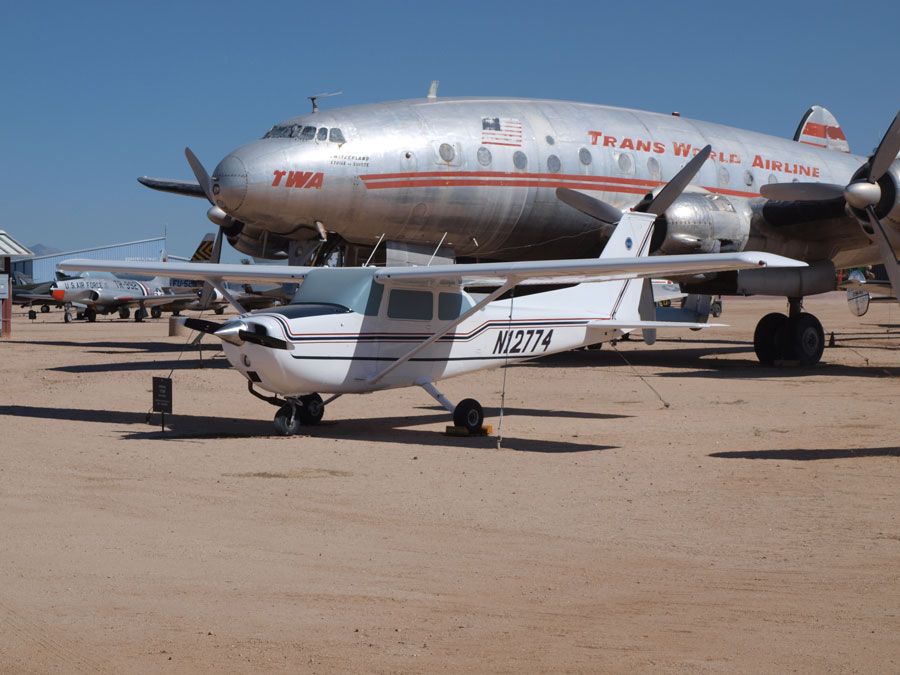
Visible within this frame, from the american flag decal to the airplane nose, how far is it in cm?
537

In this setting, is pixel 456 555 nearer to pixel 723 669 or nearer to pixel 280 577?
pixel 280 577

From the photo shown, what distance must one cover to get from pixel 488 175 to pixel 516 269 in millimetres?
9774

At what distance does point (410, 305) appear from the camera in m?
14.8

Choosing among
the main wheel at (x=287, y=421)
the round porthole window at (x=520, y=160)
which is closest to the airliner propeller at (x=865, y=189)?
the round porthole window at (x=520, y=160)

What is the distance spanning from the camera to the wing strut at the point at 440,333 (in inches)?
561

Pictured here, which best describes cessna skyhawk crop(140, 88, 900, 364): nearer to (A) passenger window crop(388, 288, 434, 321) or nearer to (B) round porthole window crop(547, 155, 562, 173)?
(B) round porthole window crop(547, 155, 562, 173)

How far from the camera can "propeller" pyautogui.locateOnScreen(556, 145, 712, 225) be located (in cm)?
2272

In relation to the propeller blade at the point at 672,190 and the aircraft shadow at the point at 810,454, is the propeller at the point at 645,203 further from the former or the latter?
the aircraft shadow at the point at 810,454

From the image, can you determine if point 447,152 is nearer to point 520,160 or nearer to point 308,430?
point 520,160

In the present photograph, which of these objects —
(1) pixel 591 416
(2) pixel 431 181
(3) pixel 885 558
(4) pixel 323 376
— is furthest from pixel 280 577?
(2) pixel 431 181

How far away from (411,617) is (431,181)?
16.8 metres

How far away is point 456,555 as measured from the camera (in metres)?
7.75

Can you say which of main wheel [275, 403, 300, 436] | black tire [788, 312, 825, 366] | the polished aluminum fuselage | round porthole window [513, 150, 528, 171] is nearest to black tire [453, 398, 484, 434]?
main wheel [275, 403, 300, 436]

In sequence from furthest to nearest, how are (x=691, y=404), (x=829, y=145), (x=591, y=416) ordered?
(x=829, y=145) < (x=691, y=404) < (x=591, y=416)
